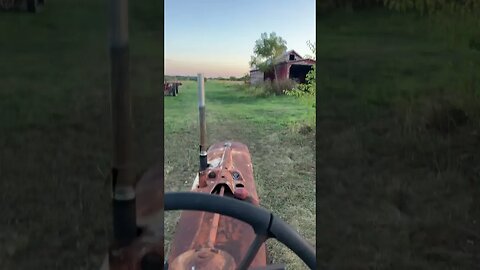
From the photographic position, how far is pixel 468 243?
716mm

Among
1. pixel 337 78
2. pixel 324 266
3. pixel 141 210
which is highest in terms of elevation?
pixel 337 78

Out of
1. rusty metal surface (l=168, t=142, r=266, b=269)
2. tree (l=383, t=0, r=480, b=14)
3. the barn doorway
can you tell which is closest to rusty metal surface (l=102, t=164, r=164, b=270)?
rusty metal surface (l=168, t=142, r=266, b=269)

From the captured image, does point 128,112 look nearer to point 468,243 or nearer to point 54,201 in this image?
point 54,201

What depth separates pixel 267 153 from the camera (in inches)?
46.2

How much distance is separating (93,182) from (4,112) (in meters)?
0.18

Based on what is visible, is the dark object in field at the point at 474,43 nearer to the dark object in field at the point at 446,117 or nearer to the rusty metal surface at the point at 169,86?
the dark object in field at the point at 446,117

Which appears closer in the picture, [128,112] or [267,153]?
[128,112]

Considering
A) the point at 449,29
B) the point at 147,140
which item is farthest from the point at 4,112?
the point at 449,29

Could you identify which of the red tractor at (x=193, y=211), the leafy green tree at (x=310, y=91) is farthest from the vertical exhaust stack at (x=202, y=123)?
the leafy green tree at (x=310, y=91)

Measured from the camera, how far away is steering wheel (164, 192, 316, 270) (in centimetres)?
99

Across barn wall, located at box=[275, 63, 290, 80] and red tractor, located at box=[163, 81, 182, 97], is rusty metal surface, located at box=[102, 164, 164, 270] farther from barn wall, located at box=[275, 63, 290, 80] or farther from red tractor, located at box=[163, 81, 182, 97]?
barn wall, located at box=[275, 63, 290, 80]

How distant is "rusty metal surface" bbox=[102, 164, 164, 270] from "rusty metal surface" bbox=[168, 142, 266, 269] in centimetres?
23

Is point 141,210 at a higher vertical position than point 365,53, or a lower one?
lower

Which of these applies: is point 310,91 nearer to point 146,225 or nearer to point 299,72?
point 299,72
